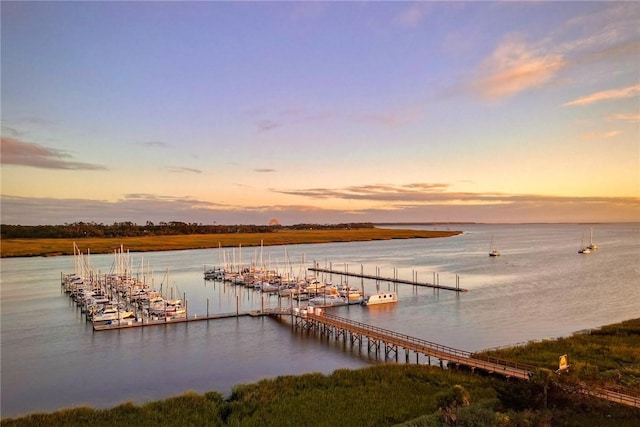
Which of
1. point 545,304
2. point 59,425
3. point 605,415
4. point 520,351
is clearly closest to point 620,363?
point 520,351

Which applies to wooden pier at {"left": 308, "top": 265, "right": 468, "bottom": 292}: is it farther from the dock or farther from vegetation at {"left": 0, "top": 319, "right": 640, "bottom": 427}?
vegetation at {"left": 0, "top": 319, "right": 640, "bottom": 427}

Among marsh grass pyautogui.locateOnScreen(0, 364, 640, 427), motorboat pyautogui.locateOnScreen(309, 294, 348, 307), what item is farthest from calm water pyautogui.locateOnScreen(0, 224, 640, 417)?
marsh grass pyautogui.locateOnScreen(0, 364, 640, 427)

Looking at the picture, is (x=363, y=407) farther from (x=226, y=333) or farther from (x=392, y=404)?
(x=226, y=333)

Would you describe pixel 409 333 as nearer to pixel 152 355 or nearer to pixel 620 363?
pixel 620 363

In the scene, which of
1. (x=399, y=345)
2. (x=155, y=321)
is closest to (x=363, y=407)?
(x=399, y=345)

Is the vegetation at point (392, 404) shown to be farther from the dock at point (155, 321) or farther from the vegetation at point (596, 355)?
the dock at point (155, 321)

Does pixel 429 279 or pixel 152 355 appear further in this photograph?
pixel 429 279
